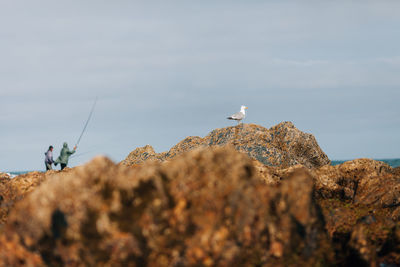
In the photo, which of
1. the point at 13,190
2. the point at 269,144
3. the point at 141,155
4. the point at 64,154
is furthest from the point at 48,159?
the point at 269,144

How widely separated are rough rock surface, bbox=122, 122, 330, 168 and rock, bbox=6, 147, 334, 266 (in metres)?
15.5

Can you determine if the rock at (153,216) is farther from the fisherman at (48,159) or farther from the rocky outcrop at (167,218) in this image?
the fisherman at (48,159)

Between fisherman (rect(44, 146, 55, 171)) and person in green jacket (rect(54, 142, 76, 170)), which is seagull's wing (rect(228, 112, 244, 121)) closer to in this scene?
person in green jacket (rect(54, 142, 76, 170))

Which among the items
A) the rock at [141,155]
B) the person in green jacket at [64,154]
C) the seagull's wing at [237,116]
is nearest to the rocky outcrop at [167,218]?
the person in green jacket at [64,154]

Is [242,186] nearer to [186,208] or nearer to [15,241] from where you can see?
[186,208]

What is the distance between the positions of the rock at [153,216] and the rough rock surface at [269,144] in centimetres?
1550

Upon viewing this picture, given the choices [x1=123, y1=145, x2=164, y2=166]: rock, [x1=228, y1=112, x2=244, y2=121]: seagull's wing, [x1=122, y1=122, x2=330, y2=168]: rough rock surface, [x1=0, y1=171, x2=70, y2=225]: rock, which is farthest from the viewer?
[x1=228, y1=112, x2=244, y2=121]: seagull's wing

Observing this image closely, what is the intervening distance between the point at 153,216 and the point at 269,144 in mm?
17788

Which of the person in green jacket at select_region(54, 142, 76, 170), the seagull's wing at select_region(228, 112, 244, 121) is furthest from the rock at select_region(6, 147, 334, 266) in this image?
the seagull's wing at select_region(228, 112, 244, 121)

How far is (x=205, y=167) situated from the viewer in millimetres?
7727

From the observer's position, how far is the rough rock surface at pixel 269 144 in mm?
23531

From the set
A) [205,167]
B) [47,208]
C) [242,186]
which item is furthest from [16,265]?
[242,186]

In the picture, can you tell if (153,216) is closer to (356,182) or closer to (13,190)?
(13,190)

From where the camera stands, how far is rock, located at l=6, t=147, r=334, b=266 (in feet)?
23.5
